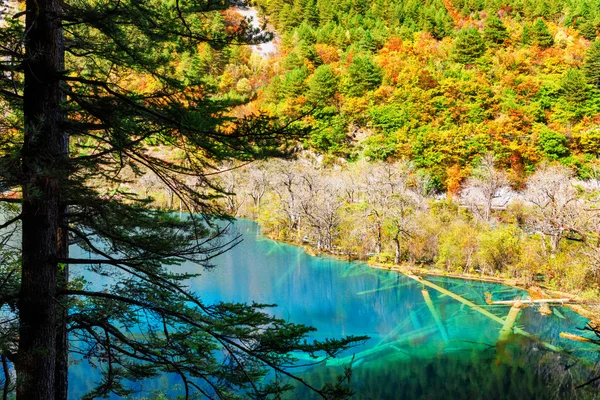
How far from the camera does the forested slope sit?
907 inches

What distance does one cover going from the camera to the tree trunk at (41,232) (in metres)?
2.55

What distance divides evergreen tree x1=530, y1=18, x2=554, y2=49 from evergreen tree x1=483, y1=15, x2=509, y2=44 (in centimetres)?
189

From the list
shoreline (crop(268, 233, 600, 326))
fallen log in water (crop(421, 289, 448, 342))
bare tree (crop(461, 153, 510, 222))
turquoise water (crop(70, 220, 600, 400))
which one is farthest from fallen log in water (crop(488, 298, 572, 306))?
bare tree (crop(461, 153, 510, 222))

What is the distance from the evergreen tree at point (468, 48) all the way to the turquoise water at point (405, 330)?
19385 mm

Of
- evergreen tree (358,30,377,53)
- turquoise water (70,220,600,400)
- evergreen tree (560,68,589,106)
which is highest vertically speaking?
evergreen tree (358,30,377,53)

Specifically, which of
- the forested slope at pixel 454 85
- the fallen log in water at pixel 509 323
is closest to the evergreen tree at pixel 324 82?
the forested slope at pixel 454 85

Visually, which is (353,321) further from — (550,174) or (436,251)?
(550,174)

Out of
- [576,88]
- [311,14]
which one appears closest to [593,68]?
[576,88]

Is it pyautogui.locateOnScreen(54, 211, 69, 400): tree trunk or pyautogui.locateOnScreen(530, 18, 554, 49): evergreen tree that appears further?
pyautogui.locateOnScreen(530, 18, 554, 49): evergreen tree

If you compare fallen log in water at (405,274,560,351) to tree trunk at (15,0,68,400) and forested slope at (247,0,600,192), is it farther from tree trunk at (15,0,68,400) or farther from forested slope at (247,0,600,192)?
tree trunk at (15,0,68,400)

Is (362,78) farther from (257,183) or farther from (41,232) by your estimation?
(41,232)

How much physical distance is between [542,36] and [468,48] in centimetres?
581

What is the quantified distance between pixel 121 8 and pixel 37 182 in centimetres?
119

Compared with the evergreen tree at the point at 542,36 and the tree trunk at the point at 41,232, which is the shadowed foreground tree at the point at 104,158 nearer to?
the tree trunk at the point at 41,232
